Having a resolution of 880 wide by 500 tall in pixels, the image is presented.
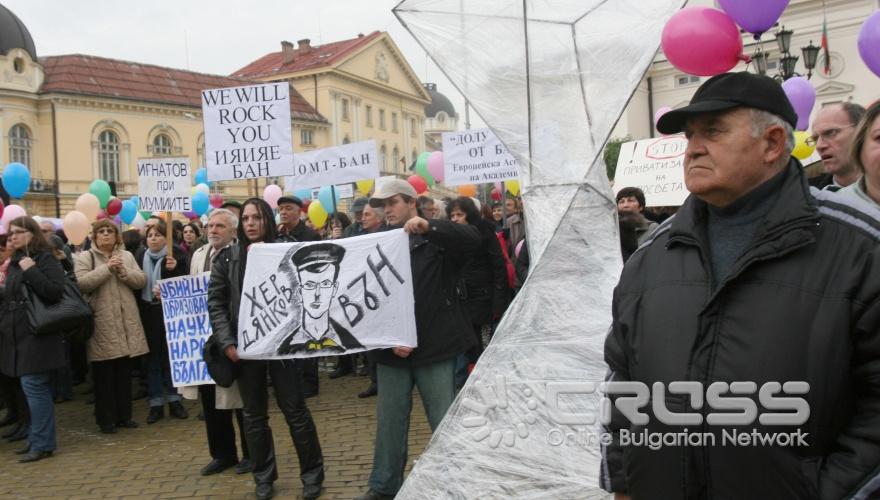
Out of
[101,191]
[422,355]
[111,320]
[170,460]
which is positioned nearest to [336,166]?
[111,320]

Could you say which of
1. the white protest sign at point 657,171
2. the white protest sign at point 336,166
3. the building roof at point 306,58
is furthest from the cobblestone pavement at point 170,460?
the building roof at point 306,58

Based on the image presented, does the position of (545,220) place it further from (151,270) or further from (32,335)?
(151,270)

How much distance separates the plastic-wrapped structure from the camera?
4.10m

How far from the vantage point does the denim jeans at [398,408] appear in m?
4.80

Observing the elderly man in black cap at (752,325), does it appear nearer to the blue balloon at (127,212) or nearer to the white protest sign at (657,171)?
the white protest sign at (657,171)

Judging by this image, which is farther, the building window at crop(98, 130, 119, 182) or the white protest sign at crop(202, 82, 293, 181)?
the building window at crop(98, 130, 119, 182)

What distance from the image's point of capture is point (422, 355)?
15.8ft

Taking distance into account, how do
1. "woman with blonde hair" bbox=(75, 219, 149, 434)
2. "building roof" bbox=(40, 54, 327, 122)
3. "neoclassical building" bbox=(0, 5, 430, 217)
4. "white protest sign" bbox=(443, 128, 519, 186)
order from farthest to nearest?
"building roof" bbox=(40, 54, 327, 122) < "neoclassical building" bbox=(0, 5, 430, 217) < "white protest sign" bbox=(443, 128, 519, 186) < "woman with blonde hair" bbox=(75, 219, 149, 434)

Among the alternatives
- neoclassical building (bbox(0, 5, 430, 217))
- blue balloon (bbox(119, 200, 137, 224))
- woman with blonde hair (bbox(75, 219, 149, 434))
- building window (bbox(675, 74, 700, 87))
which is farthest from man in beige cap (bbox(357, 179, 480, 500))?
building window (bbox(675, 74, 700, 87))

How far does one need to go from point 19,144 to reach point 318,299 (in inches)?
1584

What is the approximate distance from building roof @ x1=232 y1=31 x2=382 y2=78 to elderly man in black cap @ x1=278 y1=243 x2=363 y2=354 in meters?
53.4

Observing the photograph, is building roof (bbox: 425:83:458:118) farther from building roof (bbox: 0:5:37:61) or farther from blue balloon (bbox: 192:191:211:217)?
blue balloon (bbox: 192:191:211:217)

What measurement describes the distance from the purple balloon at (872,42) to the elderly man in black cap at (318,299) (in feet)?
11.9

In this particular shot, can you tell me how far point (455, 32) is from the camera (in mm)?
5055
